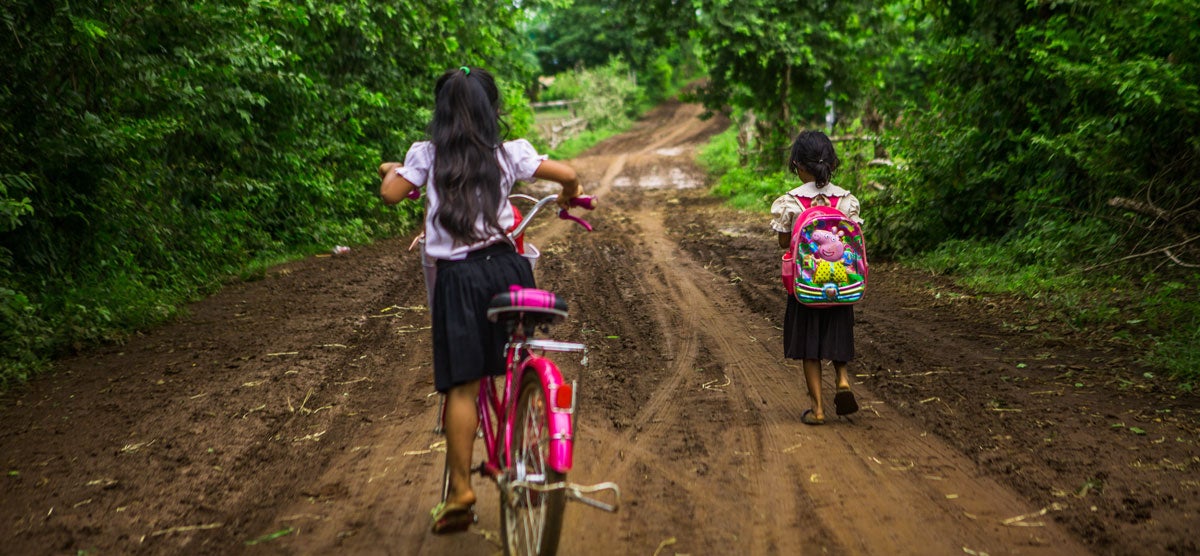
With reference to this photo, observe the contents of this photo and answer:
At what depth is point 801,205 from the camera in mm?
5293

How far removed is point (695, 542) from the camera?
147 inches

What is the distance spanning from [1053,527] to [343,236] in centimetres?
1119

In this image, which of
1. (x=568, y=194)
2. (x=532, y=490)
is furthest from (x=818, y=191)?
(x=532, y=490)

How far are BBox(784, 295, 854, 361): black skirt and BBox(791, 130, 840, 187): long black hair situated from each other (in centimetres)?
73

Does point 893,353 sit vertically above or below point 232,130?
below

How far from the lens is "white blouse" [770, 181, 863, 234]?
5250 mm

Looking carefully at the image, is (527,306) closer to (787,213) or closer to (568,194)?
(568,194)

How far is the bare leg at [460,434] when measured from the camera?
138 inches

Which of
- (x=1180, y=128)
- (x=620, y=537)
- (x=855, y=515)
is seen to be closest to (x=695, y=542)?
(x=620, y=537)

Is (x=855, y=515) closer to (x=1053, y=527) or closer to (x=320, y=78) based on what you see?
(x=1053, y=527)

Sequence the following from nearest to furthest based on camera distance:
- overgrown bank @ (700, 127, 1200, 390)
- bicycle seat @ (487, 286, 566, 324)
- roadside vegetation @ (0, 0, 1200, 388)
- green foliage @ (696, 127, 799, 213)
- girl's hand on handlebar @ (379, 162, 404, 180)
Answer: bicycle seat @ (487, 286, 566, 324)
girl's hand on handlebar @ (379, 162, 404, 180)
overgrown bank @ (700, 127, 1200, 390)
roadside vegetation @ (0, 0, 1200, 388)
green foliage @ (696, 127, 799, 213)

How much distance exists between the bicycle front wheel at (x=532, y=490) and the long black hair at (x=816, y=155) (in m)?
2.48

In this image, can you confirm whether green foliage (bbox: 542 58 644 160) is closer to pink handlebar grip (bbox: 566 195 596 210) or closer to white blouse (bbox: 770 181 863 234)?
white blouse (bbox: 770 181 863 234)

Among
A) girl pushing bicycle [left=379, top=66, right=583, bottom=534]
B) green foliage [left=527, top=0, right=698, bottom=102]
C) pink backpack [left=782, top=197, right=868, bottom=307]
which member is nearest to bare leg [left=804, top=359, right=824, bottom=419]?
pink backpack [left=782, top=197, right=868, bottom=307]
